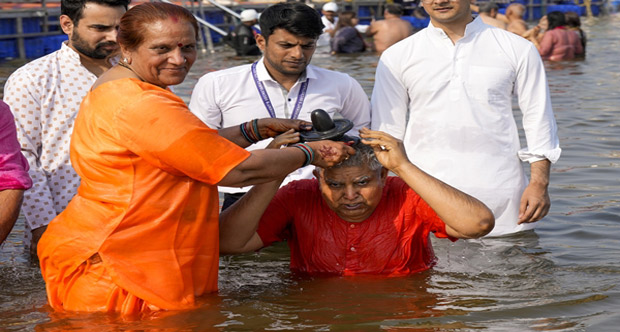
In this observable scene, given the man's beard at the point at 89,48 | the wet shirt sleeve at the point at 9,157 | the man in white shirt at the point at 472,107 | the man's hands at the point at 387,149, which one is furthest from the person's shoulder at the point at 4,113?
the man in white shirt at the point at 472,107

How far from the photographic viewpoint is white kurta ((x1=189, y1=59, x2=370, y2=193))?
5.16 metres

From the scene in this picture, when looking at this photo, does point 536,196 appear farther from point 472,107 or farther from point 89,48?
point 89,48

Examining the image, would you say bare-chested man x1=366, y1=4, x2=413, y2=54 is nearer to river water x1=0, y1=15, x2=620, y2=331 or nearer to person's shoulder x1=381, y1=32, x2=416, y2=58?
river water x1=0, y1=15, x2=620, y2=331

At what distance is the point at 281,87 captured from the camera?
204 inches

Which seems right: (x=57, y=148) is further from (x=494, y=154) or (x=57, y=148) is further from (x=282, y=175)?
(x=494, y=154)

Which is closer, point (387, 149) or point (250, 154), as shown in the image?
point (250, 154)

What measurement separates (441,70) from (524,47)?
0.47m

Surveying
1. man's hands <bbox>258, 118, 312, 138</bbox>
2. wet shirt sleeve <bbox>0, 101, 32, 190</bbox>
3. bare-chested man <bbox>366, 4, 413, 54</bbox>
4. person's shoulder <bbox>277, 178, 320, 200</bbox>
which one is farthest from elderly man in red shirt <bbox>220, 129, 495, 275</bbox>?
bare-chested man <bbox>366, 4, 413, 54</bbox>

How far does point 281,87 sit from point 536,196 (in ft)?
5.11

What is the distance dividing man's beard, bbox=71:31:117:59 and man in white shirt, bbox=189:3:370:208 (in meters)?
0.60

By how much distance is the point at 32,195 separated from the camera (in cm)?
491

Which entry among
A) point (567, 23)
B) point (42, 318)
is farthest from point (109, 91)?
point (567, 23)

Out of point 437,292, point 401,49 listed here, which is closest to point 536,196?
point 437,292

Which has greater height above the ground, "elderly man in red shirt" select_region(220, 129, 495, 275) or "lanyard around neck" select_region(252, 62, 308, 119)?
"lanyard around neck" select_region(252, 62, 308, 119)
